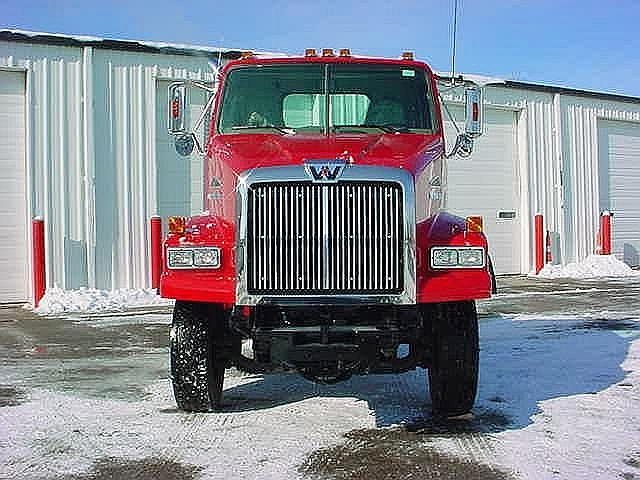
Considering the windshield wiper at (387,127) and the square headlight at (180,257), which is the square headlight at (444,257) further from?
the square headlight at (180,257)

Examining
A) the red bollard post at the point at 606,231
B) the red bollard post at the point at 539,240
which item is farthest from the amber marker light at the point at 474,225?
the red bollard post at the point at 606,231

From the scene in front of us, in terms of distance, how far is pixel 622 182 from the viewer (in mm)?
23016

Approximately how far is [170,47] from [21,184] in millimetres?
4012

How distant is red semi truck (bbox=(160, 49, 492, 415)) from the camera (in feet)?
16.5

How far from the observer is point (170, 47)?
52.3 feet

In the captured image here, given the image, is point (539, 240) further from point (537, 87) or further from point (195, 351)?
point (195, 351)

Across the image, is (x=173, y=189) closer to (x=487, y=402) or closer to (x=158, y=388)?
(x=158, y=388)

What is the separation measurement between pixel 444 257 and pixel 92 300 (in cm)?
1055

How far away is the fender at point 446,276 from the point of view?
5117 mm

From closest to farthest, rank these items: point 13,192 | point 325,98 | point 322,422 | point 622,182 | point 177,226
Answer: point 177,226
point 322,422
point 325,98
point 13,192
point 622,182

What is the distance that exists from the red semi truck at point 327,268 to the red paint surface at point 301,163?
0.01 metres

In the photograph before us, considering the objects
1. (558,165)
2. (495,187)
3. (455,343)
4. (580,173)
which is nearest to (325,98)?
(455,343)

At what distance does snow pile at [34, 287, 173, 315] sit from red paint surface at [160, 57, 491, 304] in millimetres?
8400

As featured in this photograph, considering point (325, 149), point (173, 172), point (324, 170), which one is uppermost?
point (173, 172)
